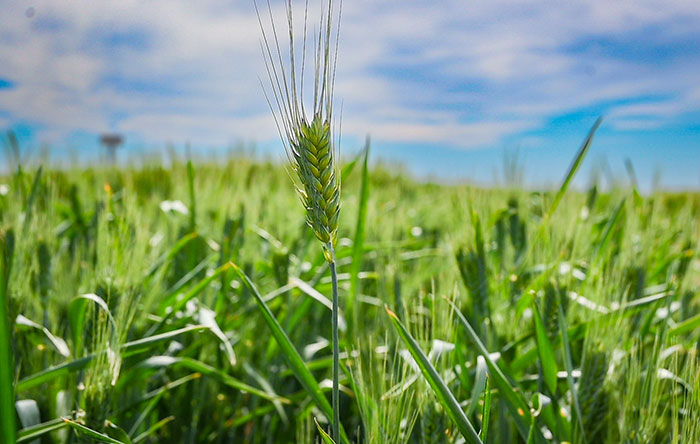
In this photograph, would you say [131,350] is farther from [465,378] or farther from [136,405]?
[465,378]

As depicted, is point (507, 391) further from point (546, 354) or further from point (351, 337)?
point (351, 337)

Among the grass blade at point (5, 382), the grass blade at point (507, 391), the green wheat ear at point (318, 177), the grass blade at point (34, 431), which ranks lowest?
the grass blade at point (34, 431)

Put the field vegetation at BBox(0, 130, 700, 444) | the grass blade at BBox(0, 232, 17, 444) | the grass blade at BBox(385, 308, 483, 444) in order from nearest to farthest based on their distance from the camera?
1. the grass blade at BBox(0, 232, 17, 444)
2. the grass blade at BBox(385, 308, 483, 444)
3. the field vegetation at BBox(0, 130, 700, 444)

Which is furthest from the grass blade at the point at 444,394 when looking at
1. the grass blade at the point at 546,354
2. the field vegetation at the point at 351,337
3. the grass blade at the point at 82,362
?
the grass blade at the point at 82,362

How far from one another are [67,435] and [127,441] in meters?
0.14

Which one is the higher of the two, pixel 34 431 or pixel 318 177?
pixel 318 177

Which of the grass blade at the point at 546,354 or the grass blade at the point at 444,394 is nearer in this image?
the grass blade at the point at 444,394

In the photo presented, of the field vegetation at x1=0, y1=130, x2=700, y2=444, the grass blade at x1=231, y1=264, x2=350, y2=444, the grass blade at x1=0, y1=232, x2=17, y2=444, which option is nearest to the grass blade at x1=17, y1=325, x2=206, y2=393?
the field vegetation at x1=0, y1=130, x2=700, y2=444

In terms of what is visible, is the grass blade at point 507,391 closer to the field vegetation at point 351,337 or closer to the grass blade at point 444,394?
the field vegetation at point 351,337

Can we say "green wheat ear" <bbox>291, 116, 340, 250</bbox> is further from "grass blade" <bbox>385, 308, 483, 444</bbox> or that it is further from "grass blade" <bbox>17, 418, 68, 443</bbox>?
"grass blade" <bbox>17, 418, 68, 443</bbox>

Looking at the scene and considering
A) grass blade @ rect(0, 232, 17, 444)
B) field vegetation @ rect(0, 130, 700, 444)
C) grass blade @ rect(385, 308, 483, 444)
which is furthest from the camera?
field vegetation @ rect(0, 130, 700, 444)

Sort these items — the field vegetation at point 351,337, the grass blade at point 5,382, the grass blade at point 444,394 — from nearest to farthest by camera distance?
the grass blade at point 5,382 → the grass blade at point 444,394 → the field vegetation at point 351,337

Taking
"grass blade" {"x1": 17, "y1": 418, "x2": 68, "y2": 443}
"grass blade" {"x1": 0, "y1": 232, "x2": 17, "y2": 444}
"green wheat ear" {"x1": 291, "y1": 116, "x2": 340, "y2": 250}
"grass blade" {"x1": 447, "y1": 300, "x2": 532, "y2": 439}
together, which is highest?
"green wheat ear" {"x1": 291, "y1": 116, "x2": 340, "y2": 250}

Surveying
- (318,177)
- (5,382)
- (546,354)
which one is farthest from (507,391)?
(5,382)
